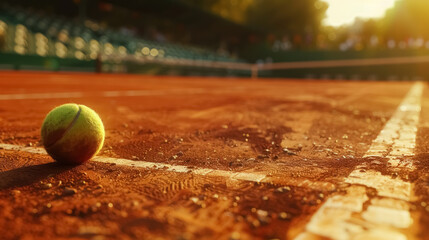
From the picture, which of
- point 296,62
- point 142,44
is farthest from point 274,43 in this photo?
point 142,44

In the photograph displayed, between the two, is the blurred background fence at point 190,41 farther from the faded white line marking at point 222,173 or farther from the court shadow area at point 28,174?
the faded white line marking at point 222,173

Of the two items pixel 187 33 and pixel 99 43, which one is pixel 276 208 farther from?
pixel 187 33

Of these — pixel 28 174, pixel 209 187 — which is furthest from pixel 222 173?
pixel 28 174

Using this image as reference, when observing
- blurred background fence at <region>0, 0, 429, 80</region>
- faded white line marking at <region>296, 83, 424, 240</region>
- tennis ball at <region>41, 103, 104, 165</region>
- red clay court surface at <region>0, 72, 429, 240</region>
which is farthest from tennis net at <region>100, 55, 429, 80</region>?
faded white line marking at <region>296, 83, 424, 240</region>

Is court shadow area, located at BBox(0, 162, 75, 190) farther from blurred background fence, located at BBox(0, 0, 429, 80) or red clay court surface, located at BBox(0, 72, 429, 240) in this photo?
blurred background fence, located at BBox(0, 0, 429, 80)

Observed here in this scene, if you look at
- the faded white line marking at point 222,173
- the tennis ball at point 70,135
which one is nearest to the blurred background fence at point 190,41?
the tennis ball at point 70,135

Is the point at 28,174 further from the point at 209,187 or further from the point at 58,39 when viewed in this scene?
the point at 58,39
